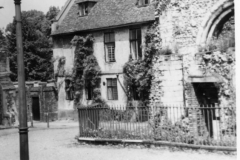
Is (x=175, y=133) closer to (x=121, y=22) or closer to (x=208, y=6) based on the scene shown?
(x=208, y=6)

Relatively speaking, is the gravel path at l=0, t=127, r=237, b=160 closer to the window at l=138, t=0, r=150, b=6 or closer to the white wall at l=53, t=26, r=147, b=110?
the white wall at l=53, t=26, r=147, b=110

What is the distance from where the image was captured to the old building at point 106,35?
21.4 meters

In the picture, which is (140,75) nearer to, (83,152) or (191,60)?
(191,60)

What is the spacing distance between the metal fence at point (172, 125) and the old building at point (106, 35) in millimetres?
8862

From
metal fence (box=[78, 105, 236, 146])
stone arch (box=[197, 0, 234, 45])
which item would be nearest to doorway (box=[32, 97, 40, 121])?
metal fence (box=[78, 105, 236, 146])

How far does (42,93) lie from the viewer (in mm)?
24984

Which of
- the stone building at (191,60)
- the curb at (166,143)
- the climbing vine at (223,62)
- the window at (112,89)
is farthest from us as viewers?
the window at (112,89)

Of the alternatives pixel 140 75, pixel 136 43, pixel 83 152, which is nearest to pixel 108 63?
pixel 136 43

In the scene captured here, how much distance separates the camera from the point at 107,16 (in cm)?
2291

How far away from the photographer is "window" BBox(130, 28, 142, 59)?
21234mm

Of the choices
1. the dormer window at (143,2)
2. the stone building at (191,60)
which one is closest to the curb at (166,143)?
the stone building at (191,60)

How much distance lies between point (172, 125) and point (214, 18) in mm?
4297

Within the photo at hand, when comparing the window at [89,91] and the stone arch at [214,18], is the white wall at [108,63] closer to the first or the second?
the window at [89,91]

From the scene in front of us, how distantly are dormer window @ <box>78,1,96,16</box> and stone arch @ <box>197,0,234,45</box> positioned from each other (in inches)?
561
